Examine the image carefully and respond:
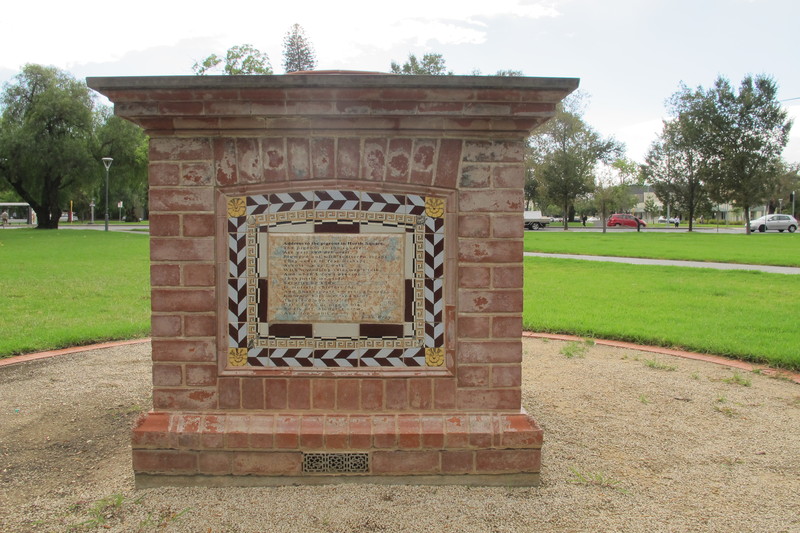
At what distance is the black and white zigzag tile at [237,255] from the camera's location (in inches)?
130

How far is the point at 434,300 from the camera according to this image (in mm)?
3355

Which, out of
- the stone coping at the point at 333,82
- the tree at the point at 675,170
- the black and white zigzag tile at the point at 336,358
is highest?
the tree at the point at 675,170

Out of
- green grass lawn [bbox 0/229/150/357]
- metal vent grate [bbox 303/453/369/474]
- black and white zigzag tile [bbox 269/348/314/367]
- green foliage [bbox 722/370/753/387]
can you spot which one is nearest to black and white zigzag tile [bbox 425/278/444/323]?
black and white zigzag tile [bbox 269/348/314/367]

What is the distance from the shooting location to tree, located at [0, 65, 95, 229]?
36.8 metres

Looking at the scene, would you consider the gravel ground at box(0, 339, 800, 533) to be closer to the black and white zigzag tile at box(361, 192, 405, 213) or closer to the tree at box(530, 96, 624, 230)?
the black and white zigzag tile at box(361, 192, 405, 213)

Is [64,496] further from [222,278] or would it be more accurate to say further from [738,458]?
[738,458]

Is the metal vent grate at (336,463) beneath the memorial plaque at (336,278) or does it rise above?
beneath

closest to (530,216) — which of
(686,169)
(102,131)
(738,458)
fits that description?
(686,169)

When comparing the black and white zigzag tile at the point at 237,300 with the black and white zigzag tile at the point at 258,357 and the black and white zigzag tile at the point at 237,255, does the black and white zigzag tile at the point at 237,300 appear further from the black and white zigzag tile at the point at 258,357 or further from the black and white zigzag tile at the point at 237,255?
the black and white zigzag tile at the point at 258,357

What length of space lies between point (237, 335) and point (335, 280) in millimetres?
581

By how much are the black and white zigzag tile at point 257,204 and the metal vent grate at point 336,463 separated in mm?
1256

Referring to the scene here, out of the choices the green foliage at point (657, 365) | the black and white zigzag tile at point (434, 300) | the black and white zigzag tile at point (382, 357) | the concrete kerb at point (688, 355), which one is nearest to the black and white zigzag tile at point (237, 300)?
the black and white zigzag tile at point (382, 357)

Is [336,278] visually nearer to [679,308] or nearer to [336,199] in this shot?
[336,199]

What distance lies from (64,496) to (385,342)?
174 centimetres
